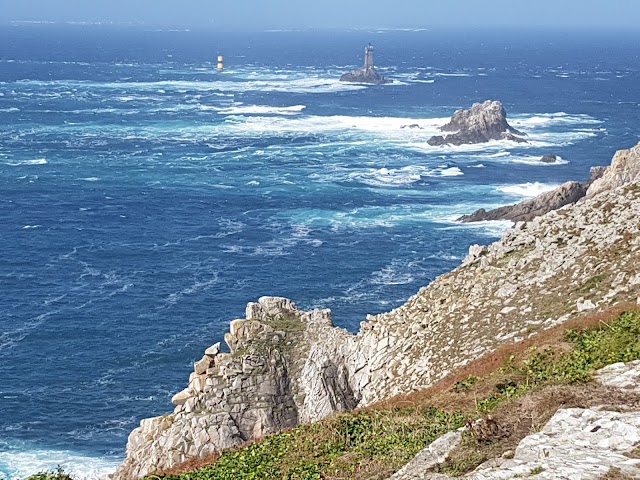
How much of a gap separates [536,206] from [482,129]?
53683 mm

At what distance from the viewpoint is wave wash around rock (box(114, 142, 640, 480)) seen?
30.4 meters

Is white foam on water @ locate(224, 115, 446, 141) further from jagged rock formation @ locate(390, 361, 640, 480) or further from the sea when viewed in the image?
jagged rock formation @ locate(390, 361, 640, 480)

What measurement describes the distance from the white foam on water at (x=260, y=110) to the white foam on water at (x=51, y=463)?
127m

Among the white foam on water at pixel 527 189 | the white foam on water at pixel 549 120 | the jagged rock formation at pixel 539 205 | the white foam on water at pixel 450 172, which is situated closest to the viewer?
the jagged rock formation at pixel 539 205

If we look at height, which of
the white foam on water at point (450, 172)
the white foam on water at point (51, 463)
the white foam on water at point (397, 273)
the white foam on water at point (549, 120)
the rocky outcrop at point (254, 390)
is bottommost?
the white foam on water at point (51, 463)

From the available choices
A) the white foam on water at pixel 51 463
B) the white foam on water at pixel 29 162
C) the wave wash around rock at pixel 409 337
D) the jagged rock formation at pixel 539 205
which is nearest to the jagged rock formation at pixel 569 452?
the wave wash around rock at pixel 409 337

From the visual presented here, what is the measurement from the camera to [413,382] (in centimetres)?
3025

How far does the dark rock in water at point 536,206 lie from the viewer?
8981 cm

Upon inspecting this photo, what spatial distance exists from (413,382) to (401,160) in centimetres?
9902

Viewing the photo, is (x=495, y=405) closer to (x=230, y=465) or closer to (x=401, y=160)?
(x=230, y=465)

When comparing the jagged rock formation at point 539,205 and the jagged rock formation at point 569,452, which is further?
the jagged rock formation at point 539,205

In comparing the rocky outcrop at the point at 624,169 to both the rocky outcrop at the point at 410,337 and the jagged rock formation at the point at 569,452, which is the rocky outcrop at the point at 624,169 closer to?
the rocky outcrop at the point at 410,337

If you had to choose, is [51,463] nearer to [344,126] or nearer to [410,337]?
[410,337]

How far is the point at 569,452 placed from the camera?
46.4ft
